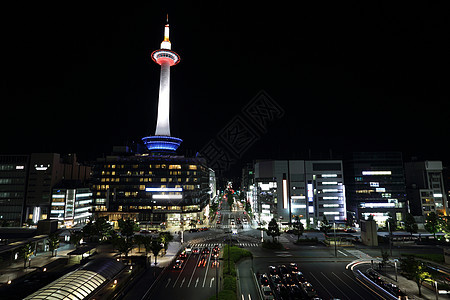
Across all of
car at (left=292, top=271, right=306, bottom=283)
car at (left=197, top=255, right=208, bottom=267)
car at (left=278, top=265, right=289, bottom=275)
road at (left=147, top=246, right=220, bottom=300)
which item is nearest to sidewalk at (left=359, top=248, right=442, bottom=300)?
car at (left=292, top=271, right=306, bottom=283)

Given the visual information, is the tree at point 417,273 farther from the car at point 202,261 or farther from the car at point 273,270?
the car at point 202,261

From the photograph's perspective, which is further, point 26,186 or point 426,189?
point 26,186

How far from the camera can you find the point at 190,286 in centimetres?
3198

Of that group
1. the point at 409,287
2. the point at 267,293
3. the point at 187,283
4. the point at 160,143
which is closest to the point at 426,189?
the point at 409,287

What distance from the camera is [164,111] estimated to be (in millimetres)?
133250

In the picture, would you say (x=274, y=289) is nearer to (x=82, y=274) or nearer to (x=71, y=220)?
(x=82, y=274)

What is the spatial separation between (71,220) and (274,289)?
303ft

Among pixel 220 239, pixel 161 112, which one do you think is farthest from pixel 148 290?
pixel 161 112

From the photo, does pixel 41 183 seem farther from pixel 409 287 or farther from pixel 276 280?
pixel 409 287

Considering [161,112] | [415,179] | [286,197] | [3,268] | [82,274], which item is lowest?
[3,268]

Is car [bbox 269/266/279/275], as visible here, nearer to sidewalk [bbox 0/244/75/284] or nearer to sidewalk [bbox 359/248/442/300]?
sidewalk [bbox 359/248/442/300]

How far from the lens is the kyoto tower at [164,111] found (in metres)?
126

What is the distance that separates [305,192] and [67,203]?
9467 cm

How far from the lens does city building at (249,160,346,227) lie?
9019 centimetres
